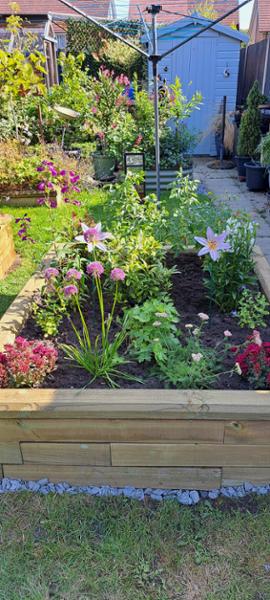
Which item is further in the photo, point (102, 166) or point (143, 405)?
point (102, 166)

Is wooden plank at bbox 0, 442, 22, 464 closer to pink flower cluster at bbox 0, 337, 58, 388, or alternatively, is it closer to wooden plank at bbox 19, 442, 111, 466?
wooden plank at bbox 19, 442, 111, 466

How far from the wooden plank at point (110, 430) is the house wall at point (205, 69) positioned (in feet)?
27.7

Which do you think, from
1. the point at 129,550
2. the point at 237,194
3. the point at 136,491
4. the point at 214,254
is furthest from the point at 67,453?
the point at 237,194

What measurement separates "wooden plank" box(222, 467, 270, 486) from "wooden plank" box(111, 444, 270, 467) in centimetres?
3

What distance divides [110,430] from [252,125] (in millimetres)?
6626

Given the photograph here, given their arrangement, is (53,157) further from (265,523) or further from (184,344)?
(265,523)

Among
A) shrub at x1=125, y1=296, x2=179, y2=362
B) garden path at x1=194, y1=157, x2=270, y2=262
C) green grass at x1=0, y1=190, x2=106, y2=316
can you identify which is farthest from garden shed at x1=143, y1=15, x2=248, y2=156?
shrub at x1=125, y1=296, x2=179, y2=362

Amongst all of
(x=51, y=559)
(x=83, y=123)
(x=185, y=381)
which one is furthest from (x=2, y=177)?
(x=51, y=559)

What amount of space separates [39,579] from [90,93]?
→ 7.45 metres

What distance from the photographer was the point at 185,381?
1.93m

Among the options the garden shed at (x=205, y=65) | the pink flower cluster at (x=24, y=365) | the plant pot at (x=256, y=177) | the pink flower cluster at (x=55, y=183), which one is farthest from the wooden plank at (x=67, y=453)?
the garden shed at (x=205, y=65)

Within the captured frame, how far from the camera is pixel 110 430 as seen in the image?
1.77 metres

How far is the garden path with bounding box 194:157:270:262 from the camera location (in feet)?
16.2

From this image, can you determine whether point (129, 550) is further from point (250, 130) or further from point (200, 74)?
point (200, 74)
